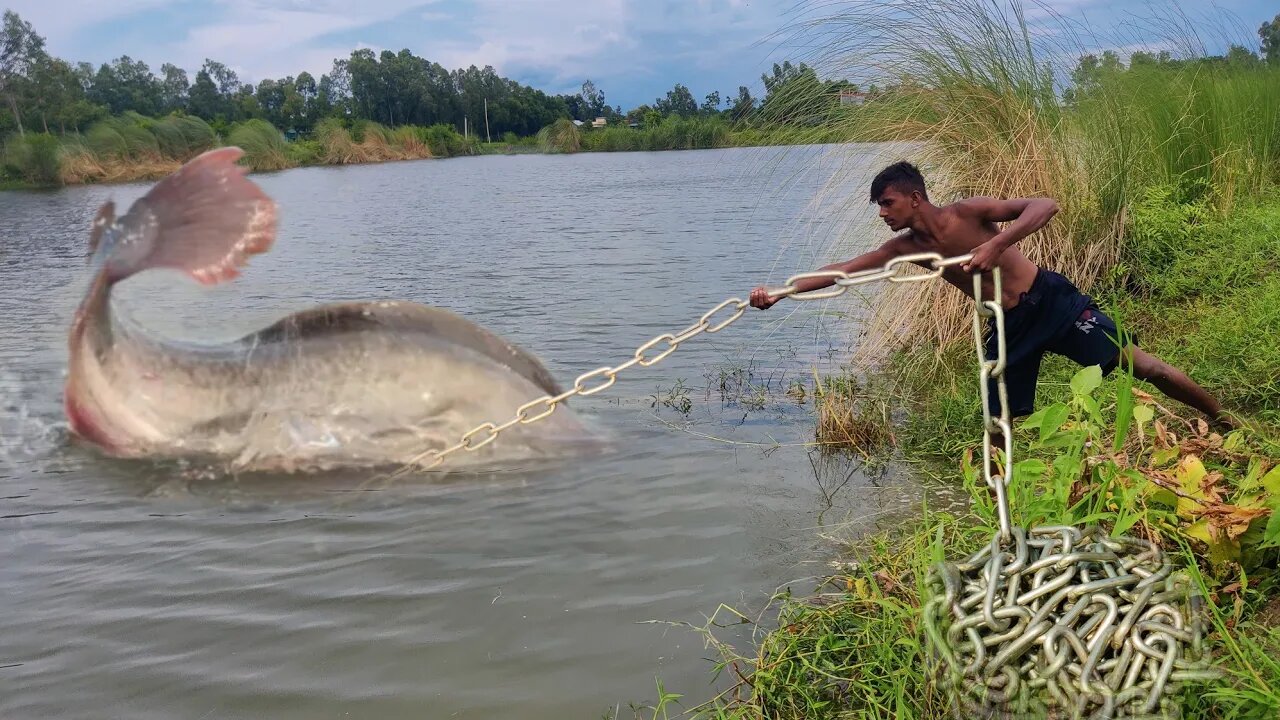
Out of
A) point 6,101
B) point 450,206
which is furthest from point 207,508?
point 6,101

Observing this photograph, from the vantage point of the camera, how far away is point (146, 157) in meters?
31.5

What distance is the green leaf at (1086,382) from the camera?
2.79m

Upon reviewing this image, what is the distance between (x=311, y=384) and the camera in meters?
4.93

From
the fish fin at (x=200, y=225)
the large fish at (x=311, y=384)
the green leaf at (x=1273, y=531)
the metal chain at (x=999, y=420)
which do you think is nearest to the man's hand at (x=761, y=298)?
the metal chain at (x=999, y=420)

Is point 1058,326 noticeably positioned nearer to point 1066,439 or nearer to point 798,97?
point 1066,439

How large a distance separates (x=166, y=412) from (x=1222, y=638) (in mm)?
4607

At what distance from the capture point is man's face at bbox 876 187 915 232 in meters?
3.76

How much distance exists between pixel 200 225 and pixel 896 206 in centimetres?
311

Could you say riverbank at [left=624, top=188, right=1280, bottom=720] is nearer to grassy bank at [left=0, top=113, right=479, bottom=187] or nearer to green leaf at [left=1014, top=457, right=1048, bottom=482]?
green leaf at [left=1014, top=457, right=1048, bottom=482]

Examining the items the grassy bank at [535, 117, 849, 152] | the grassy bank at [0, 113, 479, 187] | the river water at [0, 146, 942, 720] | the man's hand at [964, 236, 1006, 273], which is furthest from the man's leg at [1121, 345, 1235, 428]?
the grassy bank at [0, 113, 479, 187]

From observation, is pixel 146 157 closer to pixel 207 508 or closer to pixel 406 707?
pixel 207 508

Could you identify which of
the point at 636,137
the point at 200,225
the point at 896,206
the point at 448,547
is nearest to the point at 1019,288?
the point at 896,206

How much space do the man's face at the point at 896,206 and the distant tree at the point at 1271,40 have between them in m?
8.30

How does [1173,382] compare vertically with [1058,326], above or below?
below
